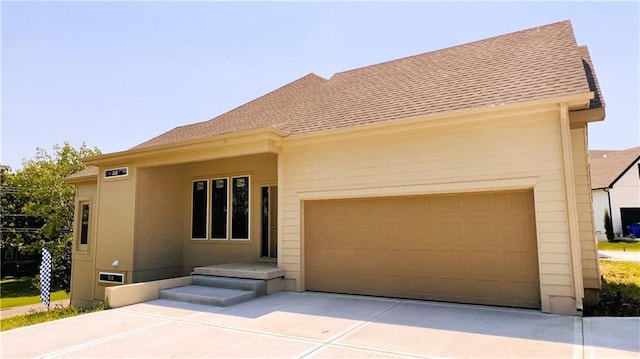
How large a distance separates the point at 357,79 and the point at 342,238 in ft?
17.3

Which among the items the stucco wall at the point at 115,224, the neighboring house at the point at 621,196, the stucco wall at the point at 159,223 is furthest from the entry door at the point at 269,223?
the neighboring house at the point at 621,196

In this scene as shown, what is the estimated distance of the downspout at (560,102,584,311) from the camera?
544 centimetres

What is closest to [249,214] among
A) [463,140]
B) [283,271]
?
[283,271]

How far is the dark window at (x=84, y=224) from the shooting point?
12.1 m

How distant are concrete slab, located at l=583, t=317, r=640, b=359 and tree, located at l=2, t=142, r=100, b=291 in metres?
22.3

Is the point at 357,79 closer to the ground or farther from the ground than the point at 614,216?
farther from the ground

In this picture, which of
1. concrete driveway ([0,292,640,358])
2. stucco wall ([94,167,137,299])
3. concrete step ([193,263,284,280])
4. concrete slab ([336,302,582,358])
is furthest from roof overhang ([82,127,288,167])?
concrete slab ([336,302,582,358])

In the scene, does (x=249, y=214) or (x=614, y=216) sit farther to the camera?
(x=614, y=216)

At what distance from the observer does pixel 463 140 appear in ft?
21.2

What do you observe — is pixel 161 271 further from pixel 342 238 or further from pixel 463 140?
pixel 463 140

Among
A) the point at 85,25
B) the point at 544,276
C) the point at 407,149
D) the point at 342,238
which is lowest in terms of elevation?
the point at 544,276

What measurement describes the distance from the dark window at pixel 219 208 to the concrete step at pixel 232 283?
2185mm

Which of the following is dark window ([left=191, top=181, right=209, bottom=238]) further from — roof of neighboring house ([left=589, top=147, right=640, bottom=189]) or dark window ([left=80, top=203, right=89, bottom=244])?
roof of neighboring house ([left=589, top=147, right=640, bottom=189])

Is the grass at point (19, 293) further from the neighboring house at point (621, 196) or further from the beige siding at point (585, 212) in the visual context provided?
the neighboring house at point (621, 196)
